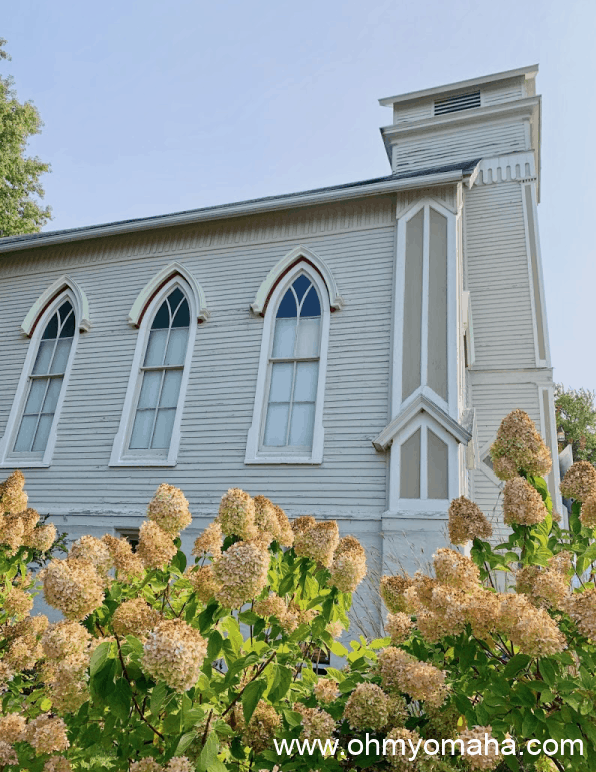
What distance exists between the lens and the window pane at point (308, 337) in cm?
851

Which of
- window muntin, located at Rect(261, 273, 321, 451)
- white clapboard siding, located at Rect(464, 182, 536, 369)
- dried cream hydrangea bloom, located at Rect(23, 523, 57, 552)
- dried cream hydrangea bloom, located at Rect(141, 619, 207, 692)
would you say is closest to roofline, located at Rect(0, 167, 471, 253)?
window muntin, located at Rect(261, 273, 321, 451)

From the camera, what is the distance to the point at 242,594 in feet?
5.68

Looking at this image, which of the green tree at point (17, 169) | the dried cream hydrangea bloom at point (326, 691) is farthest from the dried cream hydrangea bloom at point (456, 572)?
the green tree at point (17, 169)

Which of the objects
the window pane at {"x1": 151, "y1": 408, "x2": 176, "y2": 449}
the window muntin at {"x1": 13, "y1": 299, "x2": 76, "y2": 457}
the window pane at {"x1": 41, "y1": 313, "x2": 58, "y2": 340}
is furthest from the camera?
the window pane at {"x1": 41, "y1": 313, "x2": 58, "y2": 340}

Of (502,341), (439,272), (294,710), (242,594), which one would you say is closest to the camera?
(242,594)

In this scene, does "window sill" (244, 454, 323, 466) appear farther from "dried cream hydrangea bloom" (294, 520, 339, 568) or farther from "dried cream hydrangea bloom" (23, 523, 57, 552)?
"dried cream hydrangea bloom" (294, 520, 339, 568)

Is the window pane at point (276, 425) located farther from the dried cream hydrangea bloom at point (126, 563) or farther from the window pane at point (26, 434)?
the dried cream hydrangea bloom at point (126, 563)

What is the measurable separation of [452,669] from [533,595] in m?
0.46

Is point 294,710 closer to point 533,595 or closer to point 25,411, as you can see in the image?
point 533,595

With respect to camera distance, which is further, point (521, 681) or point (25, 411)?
point (25, 411)

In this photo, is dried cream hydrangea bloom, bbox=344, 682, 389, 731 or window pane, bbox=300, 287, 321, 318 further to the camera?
window pane, bbox=300, 287, 321, 318

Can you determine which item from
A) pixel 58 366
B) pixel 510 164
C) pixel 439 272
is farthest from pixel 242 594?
pixel 510 164

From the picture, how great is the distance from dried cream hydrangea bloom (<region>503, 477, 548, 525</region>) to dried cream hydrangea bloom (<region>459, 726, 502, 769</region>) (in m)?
0.89

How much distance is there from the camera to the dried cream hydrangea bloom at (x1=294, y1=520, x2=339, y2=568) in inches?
87.3
